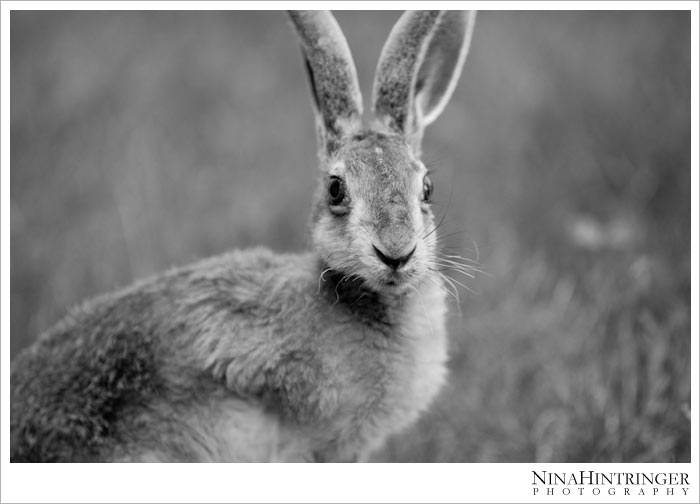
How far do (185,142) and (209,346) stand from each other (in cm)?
382

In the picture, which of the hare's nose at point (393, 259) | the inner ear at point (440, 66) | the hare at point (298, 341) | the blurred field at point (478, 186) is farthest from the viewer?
the blurred field at point (478, 186)

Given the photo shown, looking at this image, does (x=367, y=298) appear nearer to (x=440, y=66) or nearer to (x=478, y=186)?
(x=440, y=66)

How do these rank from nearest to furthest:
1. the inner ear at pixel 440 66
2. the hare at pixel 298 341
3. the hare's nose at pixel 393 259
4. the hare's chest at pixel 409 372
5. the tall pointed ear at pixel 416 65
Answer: the hare's nose at pixel 393 259, the hare at pixel 298 341, the hare's chest at pixel 409 372, the tall pointed ear at pixel 416 65, the inner ear at pixel 440 66

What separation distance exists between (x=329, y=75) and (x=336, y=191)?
1.96 ft

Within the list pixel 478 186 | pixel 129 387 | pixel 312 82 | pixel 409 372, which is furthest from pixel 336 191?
pixel 478 186

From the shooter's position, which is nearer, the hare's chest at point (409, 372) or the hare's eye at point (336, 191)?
the hare's eye at point (336, 191)

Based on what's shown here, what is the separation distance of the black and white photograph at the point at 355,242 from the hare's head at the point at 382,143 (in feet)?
0.04

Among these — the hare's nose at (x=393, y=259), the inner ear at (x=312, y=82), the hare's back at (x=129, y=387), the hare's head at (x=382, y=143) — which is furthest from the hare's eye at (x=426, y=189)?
the hare's back at (x=129, y=387)

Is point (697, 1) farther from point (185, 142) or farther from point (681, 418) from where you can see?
point (185, 142)

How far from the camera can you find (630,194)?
21.3 feet

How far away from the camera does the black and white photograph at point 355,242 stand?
13.1 feet

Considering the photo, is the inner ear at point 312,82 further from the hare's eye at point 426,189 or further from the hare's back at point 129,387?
the hare's back at point 129,387

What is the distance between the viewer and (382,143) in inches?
159

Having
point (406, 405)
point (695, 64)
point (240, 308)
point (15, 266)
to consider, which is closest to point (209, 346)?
point (240, 308)
